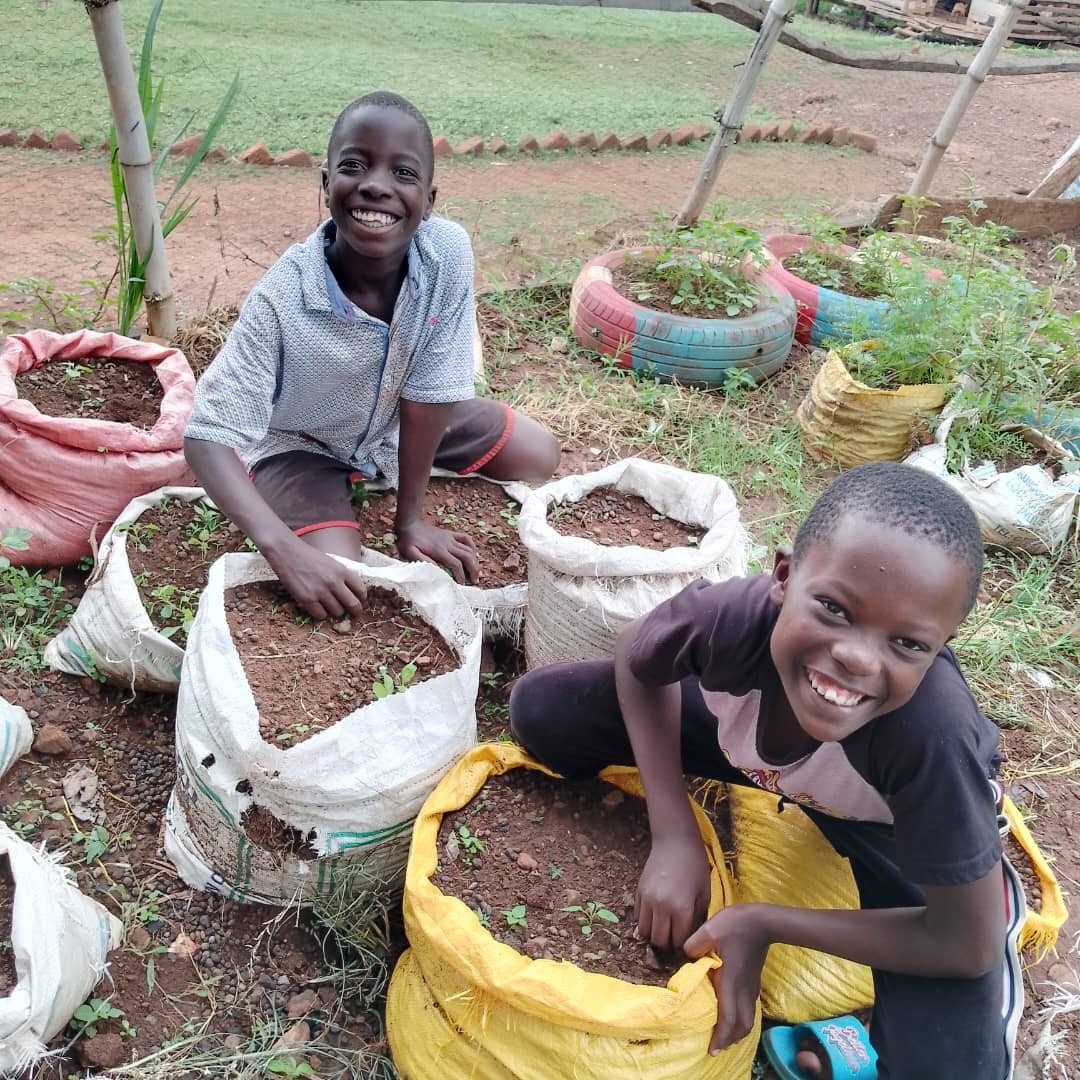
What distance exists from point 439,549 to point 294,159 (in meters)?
3.74

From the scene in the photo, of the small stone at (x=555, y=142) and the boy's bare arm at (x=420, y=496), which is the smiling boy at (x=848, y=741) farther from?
the small stone at (x=555, y=142)

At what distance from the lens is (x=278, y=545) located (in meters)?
1.82

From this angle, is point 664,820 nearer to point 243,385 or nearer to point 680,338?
point 243,385

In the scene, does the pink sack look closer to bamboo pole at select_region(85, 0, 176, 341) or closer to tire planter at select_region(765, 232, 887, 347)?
bamboo pole at select_region(85, 0, 176, 341)

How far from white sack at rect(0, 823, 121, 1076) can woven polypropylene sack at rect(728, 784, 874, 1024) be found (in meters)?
1.05

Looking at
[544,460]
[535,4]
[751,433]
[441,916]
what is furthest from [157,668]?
[535,4]

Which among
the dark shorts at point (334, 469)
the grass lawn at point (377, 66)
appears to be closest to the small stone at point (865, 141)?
the grass lawn at point (377, 66)

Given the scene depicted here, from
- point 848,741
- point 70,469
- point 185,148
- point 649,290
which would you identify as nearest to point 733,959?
point 848,741

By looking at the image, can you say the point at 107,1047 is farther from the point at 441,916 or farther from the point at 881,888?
the point at 881,888

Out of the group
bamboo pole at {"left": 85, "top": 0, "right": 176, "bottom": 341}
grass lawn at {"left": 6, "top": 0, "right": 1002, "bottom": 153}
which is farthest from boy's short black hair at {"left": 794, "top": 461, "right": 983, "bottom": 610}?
grass lawn at {"left": 6, "top": 0, "right": 1002, "bottom": 153}

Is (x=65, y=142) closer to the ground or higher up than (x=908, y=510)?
closer to the ground

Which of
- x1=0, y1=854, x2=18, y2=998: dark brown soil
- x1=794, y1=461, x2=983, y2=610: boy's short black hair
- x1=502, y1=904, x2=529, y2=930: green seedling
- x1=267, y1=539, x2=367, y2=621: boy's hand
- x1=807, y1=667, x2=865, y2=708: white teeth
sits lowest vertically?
x1=0, y1=854, x2=18, y2=998: dark brown soil

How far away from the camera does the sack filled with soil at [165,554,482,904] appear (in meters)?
1.55

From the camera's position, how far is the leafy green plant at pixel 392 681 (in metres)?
1.69
